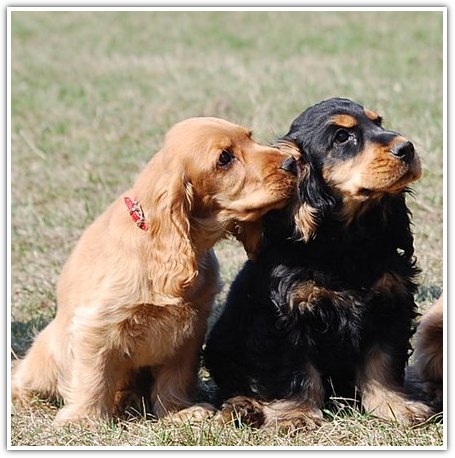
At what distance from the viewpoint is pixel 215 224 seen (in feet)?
17.6

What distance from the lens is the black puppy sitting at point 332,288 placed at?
5281 millimetres

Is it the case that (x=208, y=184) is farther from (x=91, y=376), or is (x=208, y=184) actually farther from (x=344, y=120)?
(x=91, y=376)

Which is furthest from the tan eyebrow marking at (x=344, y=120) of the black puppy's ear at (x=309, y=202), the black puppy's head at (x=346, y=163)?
the black puppy's ear at (x=309, y=202)

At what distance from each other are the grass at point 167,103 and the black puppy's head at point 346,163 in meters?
1.07

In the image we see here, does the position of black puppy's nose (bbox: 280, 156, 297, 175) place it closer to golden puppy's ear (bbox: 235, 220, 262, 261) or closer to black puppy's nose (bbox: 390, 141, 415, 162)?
golden puppy's ear (bbox: 235, 220, 262, 261)

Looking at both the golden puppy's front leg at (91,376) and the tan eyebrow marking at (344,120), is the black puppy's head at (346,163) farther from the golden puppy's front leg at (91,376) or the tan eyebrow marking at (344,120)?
the golden puppy's front leg at (91,376)

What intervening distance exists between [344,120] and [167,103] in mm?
6797

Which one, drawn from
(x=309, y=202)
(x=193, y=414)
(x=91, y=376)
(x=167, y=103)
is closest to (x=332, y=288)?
(x=309, y=202)
